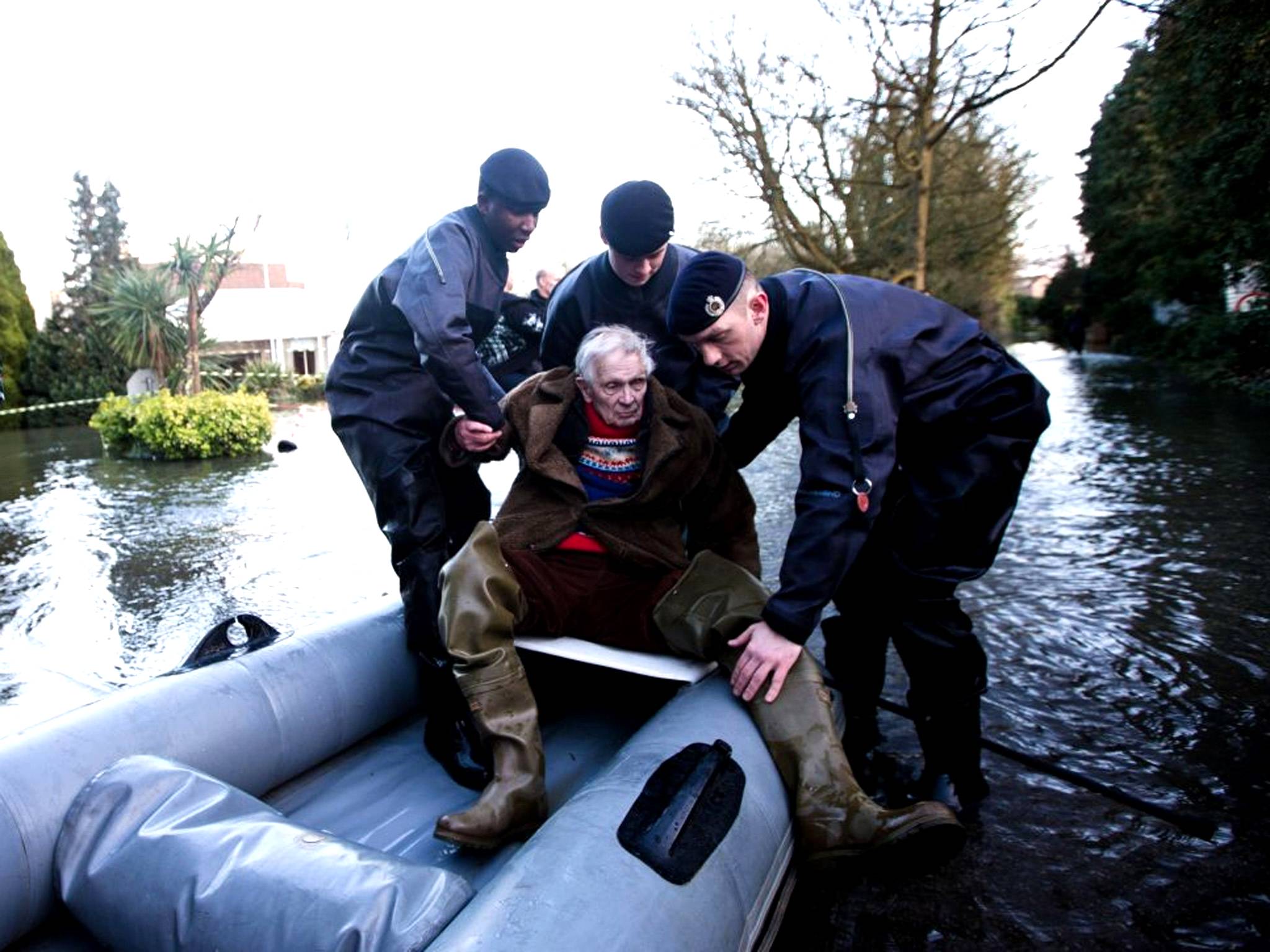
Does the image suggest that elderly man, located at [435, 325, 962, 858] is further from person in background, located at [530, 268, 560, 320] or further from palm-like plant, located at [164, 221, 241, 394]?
palm-like plant, located at [164, 221, 241, 394]

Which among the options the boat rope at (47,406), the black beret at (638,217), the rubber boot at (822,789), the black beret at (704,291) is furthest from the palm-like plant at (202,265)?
the rubber boot at (822,789)

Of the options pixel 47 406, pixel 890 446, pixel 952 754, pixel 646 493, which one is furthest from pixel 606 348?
pixel 47 406

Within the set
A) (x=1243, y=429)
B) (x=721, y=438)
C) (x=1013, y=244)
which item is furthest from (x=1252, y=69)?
(x=1013, y=244)

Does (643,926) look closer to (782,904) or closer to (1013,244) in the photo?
(782,904)

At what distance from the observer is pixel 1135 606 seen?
4992 mm

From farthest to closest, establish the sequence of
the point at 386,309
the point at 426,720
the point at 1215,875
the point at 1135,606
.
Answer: the point at 1135,606 → the point at 386,309 → the point at 426,720 → the point at 1215,875

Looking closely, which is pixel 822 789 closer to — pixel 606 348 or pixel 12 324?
pixel 606 348

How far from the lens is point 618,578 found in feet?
9.77

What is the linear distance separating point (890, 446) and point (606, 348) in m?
1.02

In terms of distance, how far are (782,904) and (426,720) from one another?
4.59 ft

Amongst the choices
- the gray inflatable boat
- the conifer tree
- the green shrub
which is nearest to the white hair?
the gray inflatable boat

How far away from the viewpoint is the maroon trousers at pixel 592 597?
284 centimetres

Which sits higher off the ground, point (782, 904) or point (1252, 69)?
point (1252, 69)

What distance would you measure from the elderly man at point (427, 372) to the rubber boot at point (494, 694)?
0.58 meters
